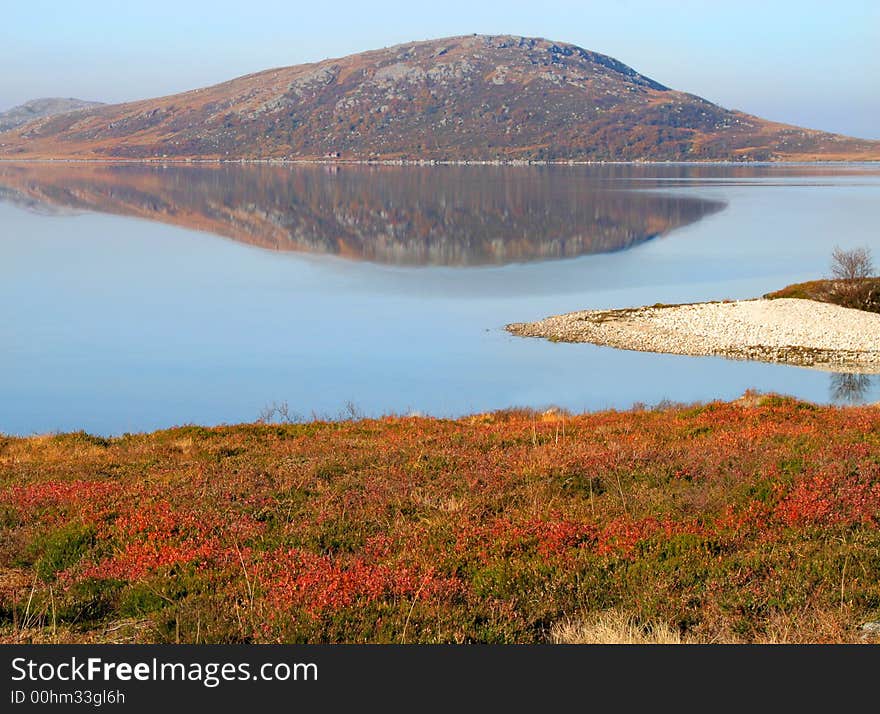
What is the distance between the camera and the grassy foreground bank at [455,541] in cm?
730

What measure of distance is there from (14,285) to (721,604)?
55.8 meters

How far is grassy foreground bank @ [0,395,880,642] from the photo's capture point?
7.30m

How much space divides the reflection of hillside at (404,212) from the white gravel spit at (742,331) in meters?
25.9

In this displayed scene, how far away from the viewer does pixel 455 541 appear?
939 centimetres

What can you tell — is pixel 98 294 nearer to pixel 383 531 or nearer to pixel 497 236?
pixel 497 236

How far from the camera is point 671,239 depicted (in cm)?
8275

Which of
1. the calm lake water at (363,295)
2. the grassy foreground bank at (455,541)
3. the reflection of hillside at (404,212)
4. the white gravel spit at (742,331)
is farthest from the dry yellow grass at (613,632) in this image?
the reflection of hillside at (404,212)

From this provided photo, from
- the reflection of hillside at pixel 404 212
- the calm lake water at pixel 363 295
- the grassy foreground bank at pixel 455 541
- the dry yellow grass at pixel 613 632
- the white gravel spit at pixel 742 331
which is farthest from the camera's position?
the reflection of hillside at pixel 404 212

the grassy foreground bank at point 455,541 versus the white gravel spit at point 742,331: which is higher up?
the grassy foreground bank at point 455,541

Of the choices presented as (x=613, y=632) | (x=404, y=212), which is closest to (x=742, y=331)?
(x=613, y=632)

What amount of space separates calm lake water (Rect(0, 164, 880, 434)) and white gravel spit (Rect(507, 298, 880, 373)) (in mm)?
1658

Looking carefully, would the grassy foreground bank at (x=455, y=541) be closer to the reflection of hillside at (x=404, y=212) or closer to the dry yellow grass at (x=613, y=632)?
the dry yellow grass at (x=613, y=632)

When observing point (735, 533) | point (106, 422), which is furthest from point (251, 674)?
point (106, 422)

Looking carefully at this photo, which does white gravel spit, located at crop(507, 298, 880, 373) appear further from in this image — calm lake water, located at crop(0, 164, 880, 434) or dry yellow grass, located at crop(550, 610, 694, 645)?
dry yellow grass, located at crop(550, 610, 694, 645)
